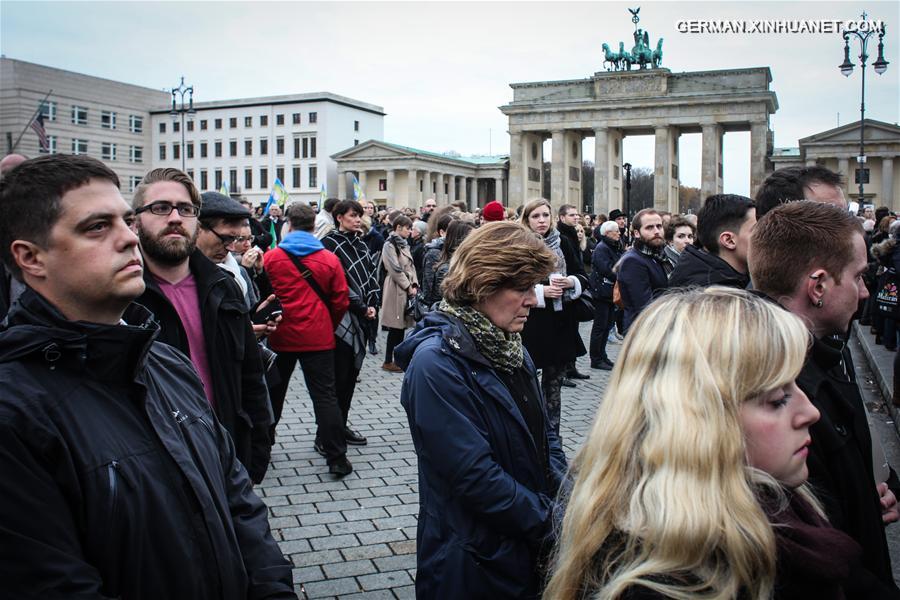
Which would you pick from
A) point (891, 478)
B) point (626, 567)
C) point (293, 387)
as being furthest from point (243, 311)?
point (293, 387)

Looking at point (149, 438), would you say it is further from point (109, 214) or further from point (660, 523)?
point (660, 523)

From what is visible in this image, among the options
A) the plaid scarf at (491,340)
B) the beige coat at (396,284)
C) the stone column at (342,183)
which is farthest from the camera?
the stone column at (342,183)

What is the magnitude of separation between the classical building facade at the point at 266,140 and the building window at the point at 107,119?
19.8 ft

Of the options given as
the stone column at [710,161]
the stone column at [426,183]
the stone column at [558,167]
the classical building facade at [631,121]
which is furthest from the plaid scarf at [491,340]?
the stone column at [426,183]

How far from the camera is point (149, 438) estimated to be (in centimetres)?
211

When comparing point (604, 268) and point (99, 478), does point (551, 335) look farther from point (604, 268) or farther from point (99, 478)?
point (604, 268)

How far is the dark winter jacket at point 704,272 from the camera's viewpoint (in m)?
4.28

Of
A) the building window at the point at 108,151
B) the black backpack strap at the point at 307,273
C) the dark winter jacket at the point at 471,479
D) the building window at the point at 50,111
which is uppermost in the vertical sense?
the building window at the point at 50,111

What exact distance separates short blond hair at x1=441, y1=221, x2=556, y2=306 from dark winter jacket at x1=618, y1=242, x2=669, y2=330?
14.1 ft

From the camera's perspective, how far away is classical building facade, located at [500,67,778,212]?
60.2m

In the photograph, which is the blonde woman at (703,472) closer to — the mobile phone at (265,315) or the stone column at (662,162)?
the mobile phone at (265,315)

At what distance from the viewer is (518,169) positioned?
68938 mm

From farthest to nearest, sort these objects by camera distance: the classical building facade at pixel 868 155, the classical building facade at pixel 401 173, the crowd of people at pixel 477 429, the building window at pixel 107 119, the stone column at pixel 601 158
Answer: the building window at pixel 107 119 < the classical building facade at pixel 401 173 < the stone column at pixel 601 158 < the classical building facade at pixel 868 155 < the crowd of people at pixel 477 429

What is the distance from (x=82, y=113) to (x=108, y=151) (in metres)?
5.40
